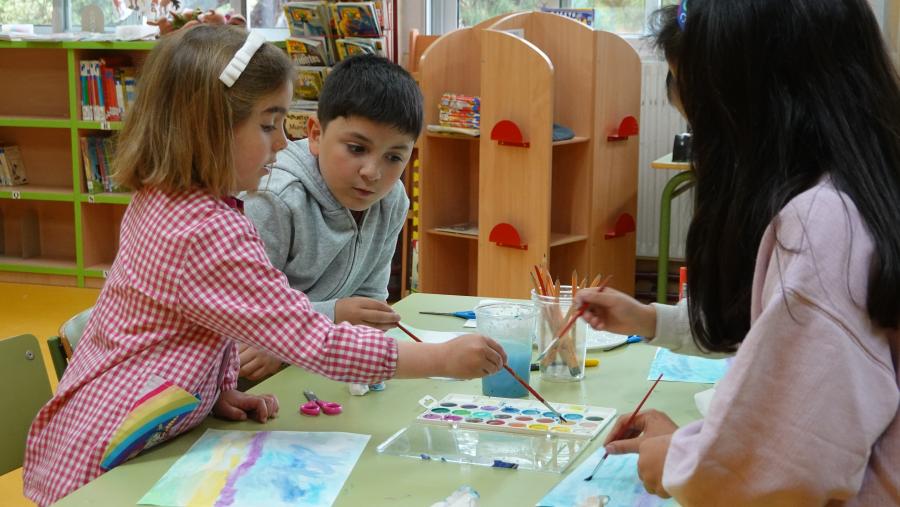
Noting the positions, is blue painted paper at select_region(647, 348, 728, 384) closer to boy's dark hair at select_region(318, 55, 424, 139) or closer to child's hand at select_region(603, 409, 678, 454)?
A: child's hand at select_region(603, 409, 678, 454)

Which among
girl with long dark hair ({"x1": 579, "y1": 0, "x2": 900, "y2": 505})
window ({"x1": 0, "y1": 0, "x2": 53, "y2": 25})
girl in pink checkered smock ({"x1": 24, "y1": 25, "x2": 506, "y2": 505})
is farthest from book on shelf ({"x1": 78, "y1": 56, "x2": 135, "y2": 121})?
girl with long dark hair ({"x1": 579, "y1": 0, "x2": 900, "y2": 505})

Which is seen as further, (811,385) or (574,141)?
(574,141)

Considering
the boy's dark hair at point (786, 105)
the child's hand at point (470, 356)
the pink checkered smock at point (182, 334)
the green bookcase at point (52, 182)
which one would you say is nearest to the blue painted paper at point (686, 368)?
the child's hand at point (470, 356)

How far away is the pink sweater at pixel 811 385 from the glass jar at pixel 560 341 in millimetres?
621

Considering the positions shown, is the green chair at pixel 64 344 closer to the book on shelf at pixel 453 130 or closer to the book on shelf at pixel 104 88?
the book on shelf at pixel 453 130

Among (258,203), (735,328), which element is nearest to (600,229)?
Answer: (258,203)

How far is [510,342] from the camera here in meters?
1.49

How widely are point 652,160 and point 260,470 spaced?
11.4 feet

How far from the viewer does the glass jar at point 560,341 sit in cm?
151

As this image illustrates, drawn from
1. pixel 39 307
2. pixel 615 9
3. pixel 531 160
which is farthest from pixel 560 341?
pixel 39 307

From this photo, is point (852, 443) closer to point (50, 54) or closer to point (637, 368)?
point (637, 368)

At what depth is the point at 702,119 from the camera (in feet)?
3.21

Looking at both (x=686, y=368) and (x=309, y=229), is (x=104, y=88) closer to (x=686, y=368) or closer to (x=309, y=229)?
(x=309, y=229)

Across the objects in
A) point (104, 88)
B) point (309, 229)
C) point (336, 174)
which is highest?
point (104, 88)
